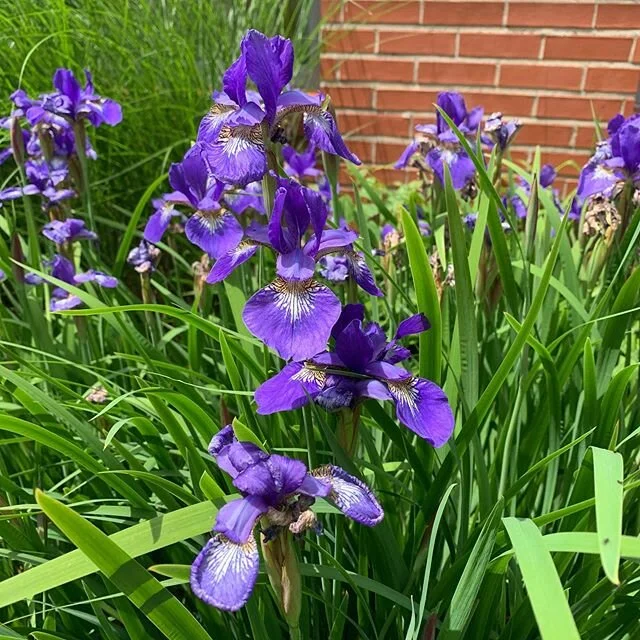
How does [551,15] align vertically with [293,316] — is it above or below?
above

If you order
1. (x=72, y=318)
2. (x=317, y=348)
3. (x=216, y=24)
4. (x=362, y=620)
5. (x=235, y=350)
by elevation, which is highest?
(x=216, y=24)

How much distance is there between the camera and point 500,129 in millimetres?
1355

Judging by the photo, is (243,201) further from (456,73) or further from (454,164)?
(456,73)

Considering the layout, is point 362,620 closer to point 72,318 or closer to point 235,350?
point 235,350

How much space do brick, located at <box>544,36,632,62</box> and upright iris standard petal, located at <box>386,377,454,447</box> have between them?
8.40 feet

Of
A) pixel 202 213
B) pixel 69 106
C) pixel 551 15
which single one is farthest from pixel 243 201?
pixel 551 15

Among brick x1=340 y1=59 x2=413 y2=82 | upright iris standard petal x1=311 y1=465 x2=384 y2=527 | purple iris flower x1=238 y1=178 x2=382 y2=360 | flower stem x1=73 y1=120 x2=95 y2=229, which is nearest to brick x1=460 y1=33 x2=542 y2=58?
brick x1=340 y1=59 x2=413 y2=82

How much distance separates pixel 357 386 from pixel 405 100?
2.61m

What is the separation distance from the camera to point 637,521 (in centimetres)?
102

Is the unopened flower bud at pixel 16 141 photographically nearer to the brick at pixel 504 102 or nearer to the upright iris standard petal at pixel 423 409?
the upright iris standard petal at pixel 423 409

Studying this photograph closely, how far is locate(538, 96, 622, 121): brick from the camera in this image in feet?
9.17

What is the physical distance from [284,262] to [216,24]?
2.22 m

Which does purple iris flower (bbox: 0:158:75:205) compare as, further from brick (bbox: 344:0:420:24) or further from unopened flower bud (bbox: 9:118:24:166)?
brick (bbox: 344:0:420:24)

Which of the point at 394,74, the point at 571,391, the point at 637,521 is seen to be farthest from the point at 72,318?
the point at 394,74
